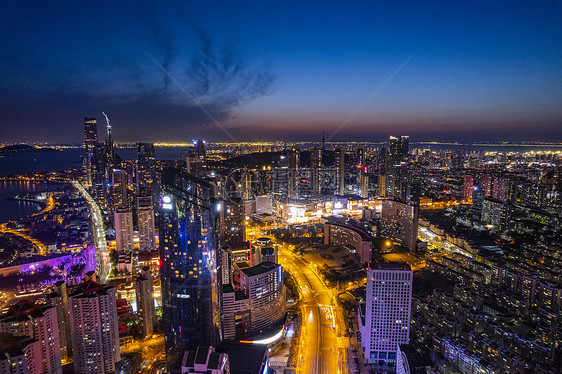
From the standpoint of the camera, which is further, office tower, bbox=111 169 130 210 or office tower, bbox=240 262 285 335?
office tower, bbox=111 169 130 210


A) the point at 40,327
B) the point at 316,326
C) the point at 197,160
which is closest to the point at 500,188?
the point at 316,326

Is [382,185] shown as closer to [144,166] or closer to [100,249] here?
[144,166]

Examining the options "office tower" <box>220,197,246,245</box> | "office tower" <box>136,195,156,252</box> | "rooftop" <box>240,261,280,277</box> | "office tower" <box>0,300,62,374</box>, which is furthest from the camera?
"office tower" <box>136,195,156,252</box>

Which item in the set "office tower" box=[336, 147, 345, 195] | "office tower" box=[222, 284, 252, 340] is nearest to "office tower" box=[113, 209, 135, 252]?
"office tower" box=[222, 284, 252, 340]

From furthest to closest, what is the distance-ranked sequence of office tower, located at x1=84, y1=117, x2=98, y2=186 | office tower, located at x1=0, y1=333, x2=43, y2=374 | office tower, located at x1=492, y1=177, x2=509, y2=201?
1. office tower, located at x1=84, y1=117, x2=98, y2=186
2. office tower, located at x1=492, y1=177, x2=509, y2=201
3. office tower, located at x1=0, y1=333, x2=43, y2=374

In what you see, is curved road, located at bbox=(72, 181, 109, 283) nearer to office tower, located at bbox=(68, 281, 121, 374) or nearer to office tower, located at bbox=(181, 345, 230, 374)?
office tower, located at bbox=(68, 281, 121, 374)

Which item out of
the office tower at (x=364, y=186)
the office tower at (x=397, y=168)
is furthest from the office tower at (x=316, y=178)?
the office tower at (x=397, y=168)

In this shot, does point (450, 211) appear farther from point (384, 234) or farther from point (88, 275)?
point (88, 275)

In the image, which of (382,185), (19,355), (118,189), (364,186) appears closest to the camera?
(19,355)
